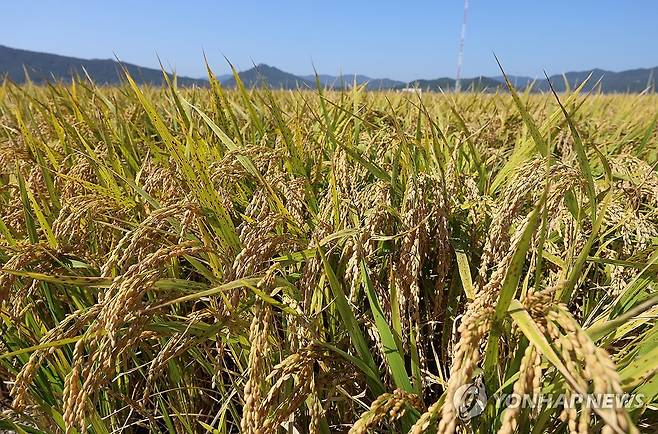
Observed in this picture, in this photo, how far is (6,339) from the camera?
3.83 feet

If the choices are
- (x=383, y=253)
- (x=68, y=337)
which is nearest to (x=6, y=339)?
(x=68, y=337)

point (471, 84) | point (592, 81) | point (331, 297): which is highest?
point (592, 81)

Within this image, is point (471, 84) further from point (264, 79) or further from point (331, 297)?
point (331, 297)

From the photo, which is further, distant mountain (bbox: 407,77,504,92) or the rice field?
distant mountain (bbox: 407,77,504,92)

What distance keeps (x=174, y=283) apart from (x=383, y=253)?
20.3 inches

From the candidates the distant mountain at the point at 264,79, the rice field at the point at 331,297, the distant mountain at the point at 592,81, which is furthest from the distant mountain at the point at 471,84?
the rice field at the point at 331,297

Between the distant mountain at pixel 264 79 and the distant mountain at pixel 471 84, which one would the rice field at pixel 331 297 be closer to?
the distant mountain at pixel 264 79

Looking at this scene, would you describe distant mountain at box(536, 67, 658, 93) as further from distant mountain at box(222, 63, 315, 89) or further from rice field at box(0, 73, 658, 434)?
distant mountain at box(222, 63, 315, 89)

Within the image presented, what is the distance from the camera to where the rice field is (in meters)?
0.66

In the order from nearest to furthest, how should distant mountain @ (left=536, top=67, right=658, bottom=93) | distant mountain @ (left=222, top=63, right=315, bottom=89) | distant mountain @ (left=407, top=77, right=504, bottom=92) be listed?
distant mountain @ (left=536, top=67, right=658, bottom=93)
distant mountain @ (left=222, top=63, right=315, bottom=89)
distant mountain @ (left=407, top=77, right=504, bottom=92)

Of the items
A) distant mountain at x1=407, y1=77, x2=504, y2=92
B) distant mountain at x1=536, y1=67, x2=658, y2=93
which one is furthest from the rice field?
distant mountain at x1=407, y1=77, x2=504, y2=92

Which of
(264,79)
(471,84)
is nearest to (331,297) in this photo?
(264,79)

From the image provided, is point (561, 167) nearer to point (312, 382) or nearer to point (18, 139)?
point (312, 382)

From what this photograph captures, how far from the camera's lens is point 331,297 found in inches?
40.1
